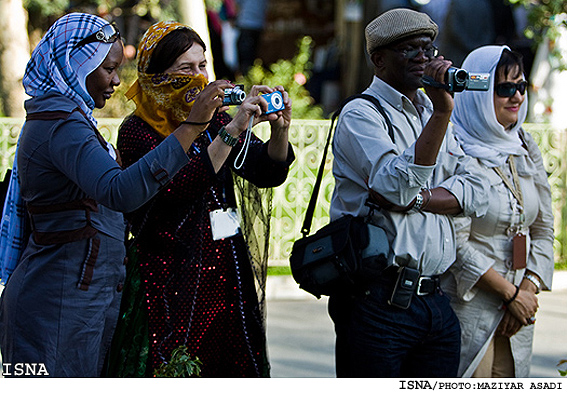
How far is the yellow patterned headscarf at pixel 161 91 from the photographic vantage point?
9.96 ft

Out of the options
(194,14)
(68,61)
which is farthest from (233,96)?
(194,14)

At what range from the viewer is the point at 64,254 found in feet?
8.83

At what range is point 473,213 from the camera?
318 centimetres

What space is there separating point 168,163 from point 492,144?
5.16 ft

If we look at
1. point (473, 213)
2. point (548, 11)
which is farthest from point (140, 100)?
point (548, 11)

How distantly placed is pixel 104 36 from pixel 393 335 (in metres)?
1.41

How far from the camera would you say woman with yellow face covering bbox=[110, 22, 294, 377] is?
3.04m

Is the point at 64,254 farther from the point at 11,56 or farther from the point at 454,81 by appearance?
the point at 11,56

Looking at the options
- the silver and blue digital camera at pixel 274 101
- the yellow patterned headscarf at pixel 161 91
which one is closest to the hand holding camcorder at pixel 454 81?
the silver and blue digital camera at pixel 274 101

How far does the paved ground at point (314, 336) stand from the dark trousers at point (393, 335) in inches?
87.6

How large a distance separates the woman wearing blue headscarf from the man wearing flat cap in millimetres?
458

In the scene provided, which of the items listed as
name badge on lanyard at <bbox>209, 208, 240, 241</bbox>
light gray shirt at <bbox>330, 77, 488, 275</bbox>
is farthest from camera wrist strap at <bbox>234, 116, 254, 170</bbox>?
light gray shirt at <bbox>330, 77, 488, 275</bbox>

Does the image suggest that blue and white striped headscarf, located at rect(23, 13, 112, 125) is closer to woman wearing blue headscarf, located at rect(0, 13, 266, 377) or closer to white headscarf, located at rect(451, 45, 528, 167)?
woman wearing blue headscarf, located at rect(0, 13, 266, 377)

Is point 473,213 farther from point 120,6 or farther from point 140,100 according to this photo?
point 120,6
